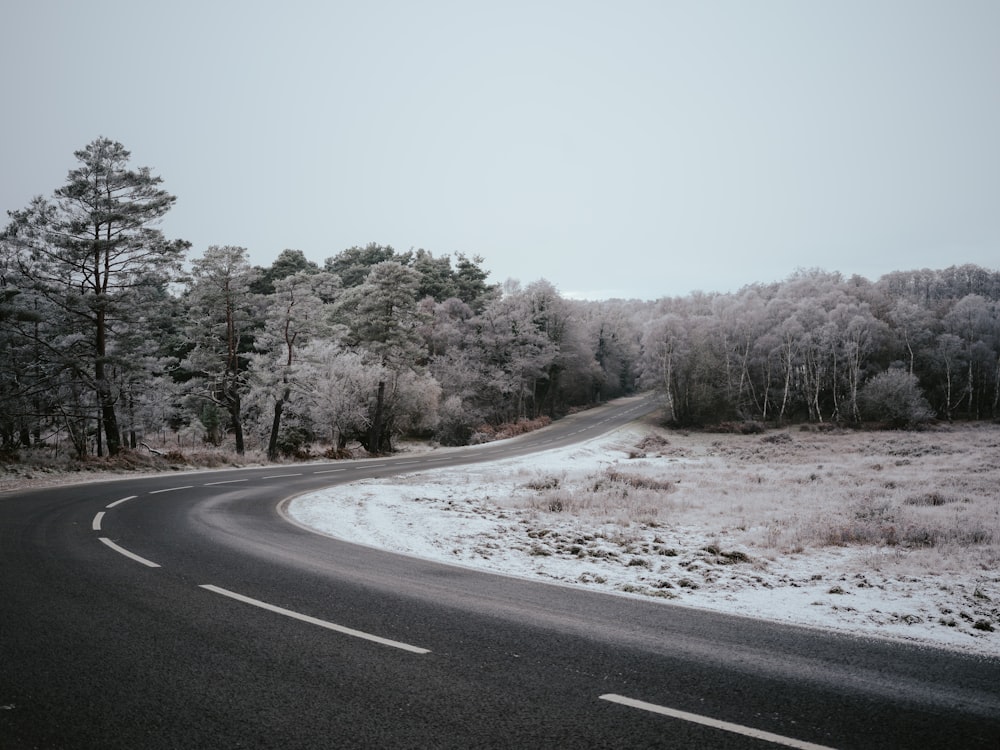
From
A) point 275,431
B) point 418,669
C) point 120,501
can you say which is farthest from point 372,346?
point 418,669

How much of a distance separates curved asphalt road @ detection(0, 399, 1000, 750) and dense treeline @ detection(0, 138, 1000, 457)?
21211 mm

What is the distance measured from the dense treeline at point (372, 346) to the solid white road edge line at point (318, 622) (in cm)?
2172

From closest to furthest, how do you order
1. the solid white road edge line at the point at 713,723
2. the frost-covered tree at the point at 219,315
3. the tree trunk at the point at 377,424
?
the solid white road edge line at the point at 713,723 < the frost-covered tree at the point at 219,315 < the tree trunk at the point at 377,424

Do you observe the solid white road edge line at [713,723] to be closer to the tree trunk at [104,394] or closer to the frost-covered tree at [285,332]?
the tree trunk at [104,394]

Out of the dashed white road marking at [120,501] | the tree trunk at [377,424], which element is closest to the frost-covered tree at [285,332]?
the tree trunk at [377,424]

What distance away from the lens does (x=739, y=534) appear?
13469 millimetres

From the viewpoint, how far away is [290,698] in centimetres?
445

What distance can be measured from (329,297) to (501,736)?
2918 inches

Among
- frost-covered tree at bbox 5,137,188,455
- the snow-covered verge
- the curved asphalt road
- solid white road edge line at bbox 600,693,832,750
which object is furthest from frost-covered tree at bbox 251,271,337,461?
solid white road edge line at bbox 600,693,832,750

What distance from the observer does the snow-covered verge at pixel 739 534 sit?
7836mm

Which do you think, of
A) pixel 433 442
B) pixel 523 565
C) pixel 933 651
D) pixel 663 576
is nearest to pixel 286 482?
pixel 523 565

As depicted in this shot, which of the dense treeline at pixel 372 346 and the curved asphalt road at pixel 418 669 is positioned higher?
the dense treeline at pixel 372 346

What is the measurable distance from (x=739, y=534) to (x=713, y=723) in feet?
33.7

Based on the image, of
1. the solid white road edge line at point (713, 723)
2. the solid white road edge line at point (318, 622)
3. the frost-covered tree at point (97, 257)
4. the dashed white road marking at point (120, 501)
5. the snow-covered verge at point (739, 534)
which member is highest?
the frost-covered tree at point (97, 257)
